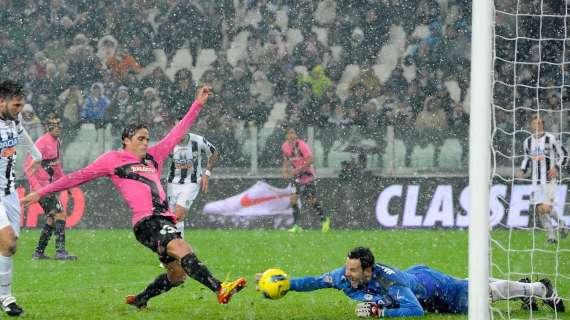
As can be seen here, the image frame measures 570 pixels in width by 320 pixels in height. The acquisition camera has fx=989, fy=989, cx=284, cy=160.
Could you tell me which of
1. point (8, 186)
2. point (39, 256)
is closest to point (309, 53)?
point (39, 256)

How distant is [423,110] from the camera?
2039 centimetres

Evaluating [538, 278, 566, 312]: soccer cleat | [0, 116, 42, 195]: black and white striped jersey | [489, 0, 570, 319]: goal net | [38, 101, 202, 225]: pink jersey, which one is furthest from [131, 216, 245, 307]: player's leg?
[489, 0, 570, 319]: goal net

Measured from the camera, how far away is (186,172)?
14.5m

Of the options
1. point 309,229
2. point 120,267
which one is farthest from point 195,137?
point 309,229

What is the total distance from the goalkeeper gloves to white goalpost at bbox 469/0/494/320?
4.07 feet

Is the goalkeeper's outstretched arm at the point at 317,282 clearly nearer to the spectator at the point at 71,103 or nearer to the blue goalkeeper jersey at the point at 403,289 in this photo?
the blue goalkeeper jersey at the point at 403,289

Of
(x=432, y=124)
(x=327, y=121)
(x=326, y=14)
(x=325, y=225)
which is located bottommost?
(x=325, y=225)

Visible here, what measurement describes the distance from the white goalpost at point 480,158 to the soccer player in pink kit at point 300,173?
12708 millimetres

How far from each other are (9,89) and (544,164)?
10.2 meters

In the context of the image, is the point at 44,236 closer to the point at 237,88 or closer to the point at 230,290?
the point at 230,290

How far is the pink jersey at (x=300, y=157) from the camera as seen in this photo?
757 inches

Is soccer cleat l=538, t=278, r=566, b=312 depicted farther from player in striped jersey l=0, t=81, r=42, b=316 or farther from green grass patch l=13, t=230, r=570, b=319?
player in striped jersey l=0, t=81, r=42, b=316

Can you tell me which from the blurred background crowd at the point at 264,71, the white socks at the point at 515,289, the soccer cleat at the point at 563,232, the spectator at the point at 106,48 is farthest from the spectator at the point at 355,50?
the white socks at the point at 515,289

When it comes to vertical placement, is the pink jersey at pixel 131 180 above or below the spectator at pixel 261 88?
below
